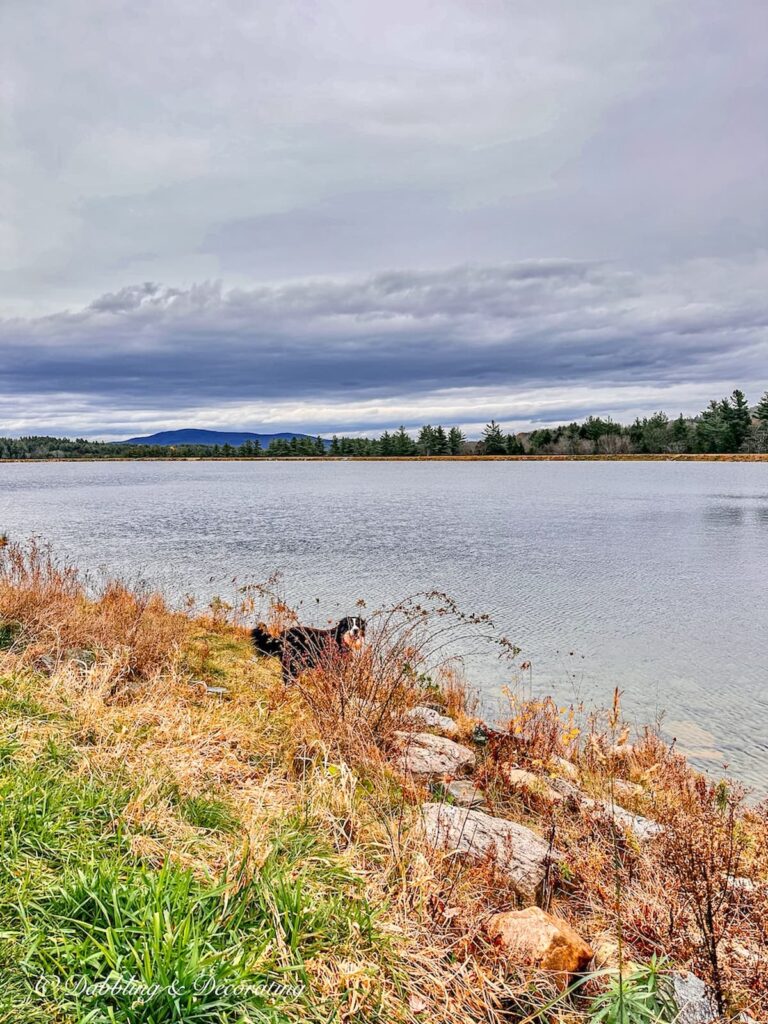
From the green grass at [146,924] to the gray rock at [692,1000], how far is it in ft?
4.77

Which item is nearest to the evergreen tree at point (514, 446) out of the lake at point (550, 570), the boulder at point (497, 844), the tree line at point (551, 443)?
the tree line at point (551, 443)

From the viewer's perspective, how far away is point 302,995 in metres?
2.56

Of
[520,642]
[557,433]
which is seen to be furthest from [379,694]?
[557,433]

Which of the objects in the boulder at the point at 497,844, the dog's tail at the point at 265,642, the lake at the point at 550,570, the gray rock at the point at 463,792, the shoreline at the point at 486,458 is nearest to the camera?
the boulder at the point at 497,844

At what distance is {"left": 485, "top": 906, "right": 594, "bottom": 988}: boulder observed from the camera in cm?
309

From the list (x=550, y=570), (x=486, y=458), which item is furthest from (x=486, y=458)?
(x=550, y=570)

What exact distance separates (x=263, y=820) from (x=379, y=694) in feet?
10.5

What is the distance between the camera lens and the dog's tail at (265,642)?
11190 mm

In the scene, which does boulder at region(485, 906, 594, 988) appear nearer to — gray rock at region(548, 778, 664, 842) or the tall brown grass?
gray rock at region(548, 778, 664, 842)

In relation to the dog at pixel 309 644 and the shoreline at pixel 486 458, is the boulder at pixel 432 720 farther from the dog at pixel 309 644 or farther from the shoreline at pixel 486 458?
the shoreline at pixel 486 458

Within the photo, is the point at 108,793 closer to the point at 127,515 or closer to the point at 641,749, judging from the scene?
the point at 641,749

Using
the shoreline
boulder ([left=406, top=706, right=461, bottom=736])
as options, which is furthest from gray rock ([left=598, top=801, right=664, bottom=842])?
the shoreline

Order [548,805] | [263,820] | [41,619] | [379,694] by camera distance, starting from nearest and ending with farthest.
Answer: [263,820], [548,805], [379,694], [41,619]

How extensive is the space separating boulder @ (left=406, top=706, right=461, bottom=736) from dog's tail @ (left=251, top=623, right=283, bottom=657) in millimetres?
3517
